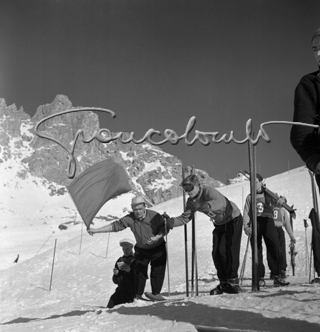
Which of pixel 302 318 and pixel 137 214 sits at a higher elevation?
pixel 137 214

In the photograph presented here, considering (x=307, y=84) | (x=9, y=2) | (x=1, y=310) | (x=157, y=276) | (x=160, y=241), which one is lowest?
(x=1, y=310)

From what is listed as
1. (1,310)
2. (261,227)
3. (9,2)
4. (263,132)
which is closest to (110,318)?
(263,132)

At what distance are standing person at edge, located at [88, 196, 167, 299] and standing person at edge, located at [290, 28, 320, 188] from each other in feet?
9.74

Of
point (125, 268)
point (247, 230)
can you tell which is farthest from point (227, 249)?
point (125, 268)

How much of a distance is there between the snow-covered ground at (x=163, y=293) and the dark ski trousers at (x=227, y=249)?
52 centimetres

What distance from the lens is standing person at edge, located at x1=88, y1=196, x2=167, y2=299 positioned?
19.5 ft

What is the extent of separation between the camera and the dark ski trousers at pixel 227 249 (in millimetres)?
6086

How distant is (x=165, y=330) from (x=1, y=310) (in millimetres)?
7615

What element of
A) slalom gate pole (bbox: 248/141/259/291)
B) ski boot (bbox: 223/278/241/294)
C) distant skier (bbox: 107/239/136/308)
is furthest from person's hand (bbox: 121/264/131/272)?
slalom gate pole (bbox: 248/141/259/291)

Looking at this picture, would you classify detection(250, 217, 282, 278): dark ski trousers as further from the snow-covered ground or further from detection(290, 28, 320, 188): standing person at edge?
detection(290, 28, 320, 188): standing person at edge

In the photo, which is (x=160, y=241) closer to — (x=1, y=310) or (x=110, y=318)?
(x=110, y=318)

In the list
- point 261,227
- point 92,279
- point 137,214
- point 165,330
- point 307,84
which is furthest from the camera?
point 92,279

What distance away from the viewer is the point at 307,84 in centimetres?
319

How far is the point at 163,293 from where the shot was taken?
28.5 ft
